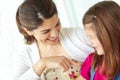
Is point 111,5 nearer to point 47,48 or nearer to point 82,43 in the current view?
point 82,43

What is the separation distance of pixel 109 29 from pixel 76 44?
364 mm

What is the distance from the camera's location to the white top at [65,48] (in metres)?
1.37

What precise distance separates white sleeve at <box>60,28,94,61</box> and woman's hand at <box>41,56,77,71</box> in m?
0.07

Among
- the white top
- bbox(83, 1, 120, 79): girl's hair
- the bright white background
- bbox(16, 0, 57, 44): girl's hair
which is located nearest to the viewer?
bbox(83, 1, 120, 79): girl's hair

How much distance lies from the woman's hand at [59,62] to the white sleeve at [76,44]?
66 millimetres

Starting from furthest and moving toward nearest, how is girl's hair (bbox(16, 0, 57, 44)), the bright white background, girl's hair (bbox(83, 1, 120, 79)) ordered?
the bright white background < girl's hair (bbox(16, 0, 57, 44)) < girl's hair (bbox(83, 1, 120, 79))

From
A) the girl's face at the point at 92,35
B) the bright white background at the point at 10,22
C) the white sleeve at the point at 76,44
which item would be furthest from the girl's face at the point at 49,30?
the bright white background at the point at 10,22

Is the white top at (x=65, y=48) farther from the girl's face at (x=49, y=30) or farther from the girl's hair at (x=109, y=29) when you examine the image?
the girl's hair at (x=109, y=29)

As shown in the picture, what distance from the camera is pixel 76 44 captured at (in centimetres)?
138

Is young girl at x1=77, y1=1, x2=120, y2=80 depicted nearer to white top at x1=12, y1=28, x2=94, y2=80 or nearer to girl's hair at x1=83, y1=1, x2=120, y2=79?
girl's hair at x1=83, y1=1, x2=120, y2=79

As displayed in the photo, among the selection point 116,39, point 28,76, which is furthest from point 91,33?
point 28,76

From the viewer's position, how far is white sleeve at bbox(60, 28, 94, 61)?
1368 mm

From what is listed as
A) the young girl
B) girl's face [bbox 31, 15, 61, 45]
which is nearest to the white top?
girl's face [bbox 31, 15, 61, 45]

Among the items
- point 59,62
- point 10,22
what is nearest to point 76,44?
point 59,62
